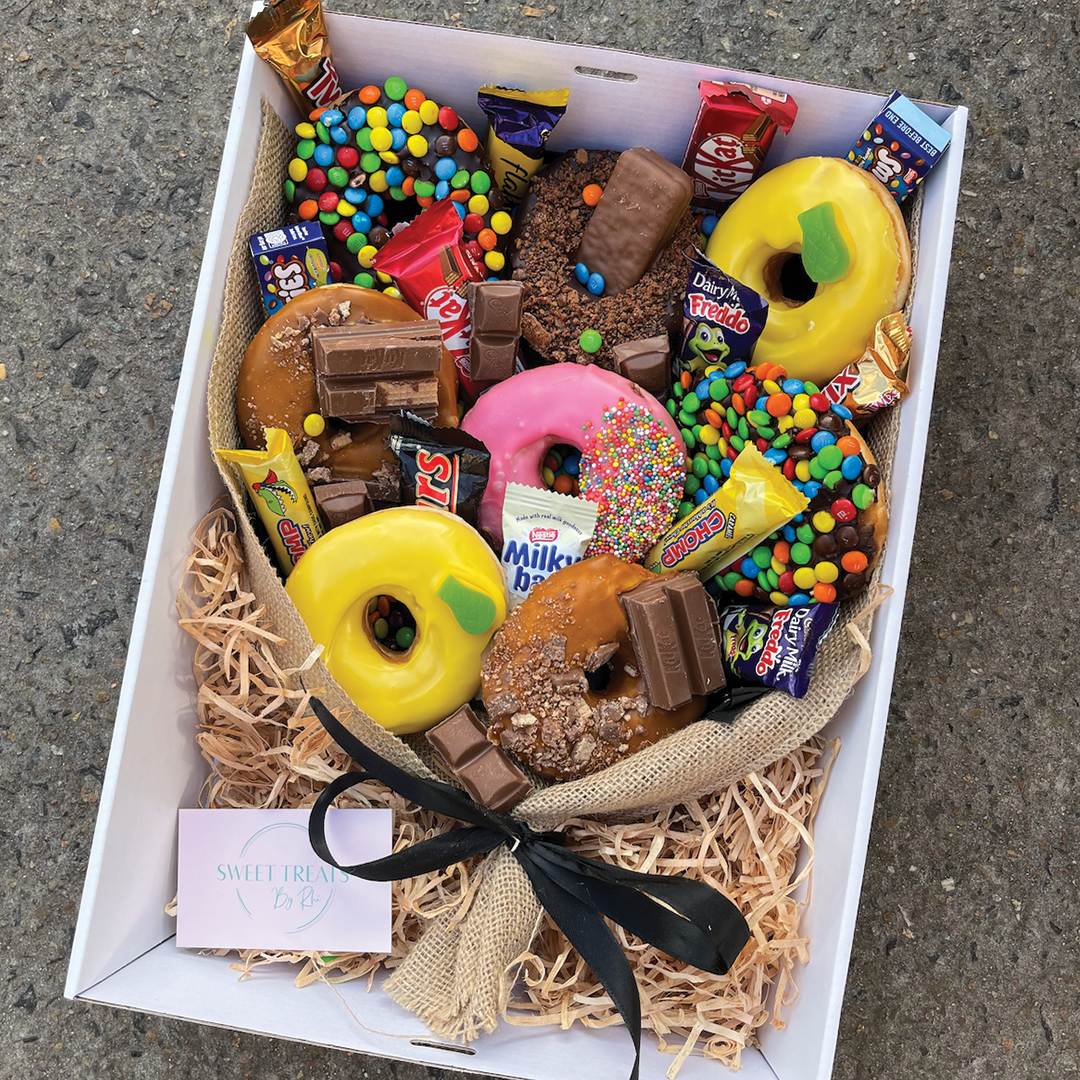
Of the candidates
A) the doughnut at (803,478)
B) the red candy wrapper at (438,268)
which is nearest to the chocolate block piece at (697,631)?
the doughnut at (803,478)

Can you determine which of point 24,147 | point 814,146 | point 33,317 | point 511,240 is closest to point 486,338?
point 511,240

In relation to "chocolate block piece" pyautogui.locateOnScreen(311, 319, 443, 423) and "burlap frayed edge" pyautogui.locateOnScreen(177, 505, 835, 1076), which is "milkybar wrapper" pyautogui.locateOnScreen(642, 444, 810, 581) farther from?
"chocolate block piece" pyautogui.locateOnScreen(311, 319, 443, 423)

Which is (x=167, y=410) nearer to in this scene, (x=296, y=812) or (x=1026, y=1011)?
(x=296, y=812)

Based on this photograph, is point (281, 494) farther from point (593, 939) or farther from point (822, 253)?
point (822, 253)

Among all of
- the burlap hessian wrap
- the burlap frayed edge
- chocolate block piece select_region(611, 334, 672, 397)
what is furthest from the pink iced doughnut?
the burlap frayed edge

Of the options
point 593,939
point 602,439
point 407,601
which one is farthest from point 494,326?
point 593,939

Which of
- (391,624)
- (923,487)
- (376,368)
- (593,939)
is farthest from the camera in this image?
(923,487)

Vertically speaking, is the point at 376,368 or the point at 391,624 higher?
the point at 376,368
